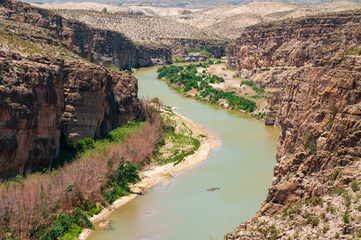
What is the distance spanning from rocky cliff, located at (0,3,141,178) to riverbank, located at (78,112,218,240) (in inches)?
248

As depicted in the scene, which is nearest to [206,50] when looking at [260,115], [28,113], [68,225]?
[260,115]

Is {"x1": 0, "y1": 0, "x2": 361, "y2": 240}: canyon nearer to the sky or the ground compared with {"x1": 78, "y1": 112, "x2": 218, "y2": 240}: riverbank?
nearer to the sky

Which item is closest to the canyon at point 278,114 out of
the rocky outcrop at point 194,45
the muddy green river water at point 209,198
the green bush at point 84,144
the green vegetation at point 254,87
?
the green bush at point 84,144

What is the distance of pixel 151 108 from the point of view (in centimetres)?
6475

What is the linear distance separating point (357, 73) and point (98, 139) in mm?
30382

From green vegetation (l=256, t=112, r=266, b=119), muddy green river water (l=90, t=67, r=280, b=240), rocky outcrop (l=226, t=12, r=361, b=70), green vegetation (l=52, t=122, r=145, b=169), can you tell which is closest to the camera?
muddy green river water (l=90, t=67, r=280, b=240)

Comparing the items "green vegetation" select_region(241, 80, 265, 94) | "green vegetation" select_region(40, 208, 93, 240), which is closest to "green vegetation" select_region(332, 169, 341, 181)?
"green vegetation" select_region(40, 208, 93, 240)

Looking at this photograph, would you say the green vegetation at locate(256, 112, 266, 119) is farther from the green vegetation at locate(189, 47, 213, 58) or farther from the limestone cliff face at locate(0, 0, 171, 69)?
the green vegetation at locate(189, 47, 213, 58)

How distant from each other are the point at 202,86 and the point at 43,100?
60671mm

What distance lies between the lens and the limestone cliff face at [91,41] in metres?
73.5

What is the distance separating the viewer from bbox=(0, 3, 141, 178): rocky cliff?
126ft

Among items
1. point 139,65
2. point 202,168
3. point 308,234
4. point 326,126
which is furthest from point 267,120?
point 139,65

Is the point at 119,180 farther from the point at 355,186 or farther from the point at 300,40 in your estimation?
the point at 300,40

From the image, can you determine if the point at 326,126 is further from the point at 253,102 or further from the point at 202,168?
the point at 253,102
